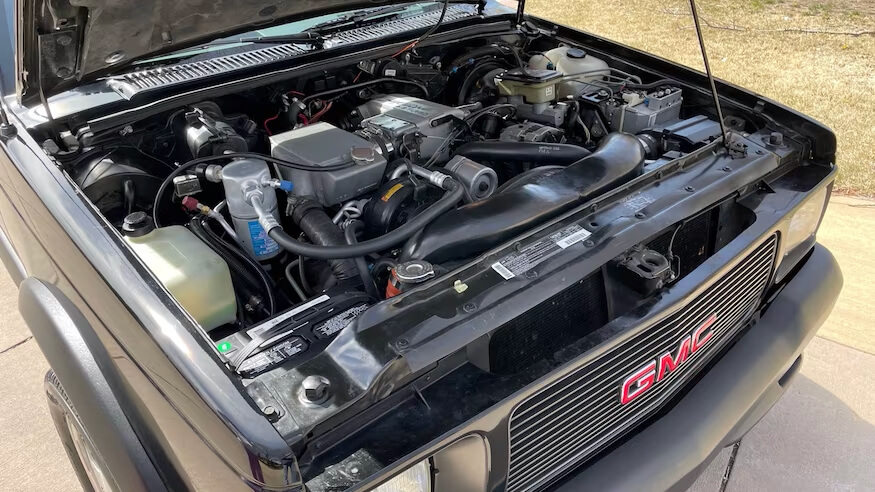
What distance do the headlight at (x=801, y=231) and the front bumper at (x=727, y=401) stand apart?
45mm

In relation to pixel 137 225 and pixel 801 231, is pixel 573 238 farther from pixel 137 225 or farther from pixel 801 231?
pixel 137 225

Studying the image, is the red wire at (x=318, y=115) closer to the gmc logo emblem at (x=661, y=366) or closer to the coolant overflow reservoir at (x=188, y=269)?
the coolant overflow reservoir at (x=188, y=269)

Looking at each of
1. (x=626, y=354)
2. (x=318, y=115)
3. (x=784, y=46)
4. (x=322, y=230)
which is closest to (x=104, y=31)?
(x=318, y=115)

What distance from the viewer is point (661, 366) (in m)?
1.57

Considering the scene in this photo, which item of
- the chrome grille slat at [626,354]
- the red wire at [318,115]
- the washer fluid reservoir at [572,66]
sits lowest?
the chrome grille slat at [626,354]

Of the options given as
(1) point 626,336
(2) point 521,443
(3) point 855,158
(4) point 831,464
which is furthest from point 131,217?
(3) point 855,158

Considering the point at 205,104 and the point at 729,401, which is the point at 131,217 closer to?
the point at 205,104

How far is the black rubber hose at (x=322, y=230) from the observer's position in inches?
67.8

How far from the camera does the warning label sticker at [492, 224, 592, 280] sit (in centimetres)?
147

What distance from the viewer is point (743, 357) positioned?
5.83 ft

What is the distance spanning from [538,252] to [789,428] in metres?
1.61

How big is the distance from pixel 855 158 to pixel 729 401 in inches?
156

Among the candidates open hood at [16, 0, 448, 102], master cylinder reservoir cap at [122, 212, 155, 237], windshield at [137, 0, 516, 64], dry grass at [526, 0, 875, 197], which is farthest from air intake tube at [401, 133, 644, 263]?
dry grass at [526, 0, 875, 197]

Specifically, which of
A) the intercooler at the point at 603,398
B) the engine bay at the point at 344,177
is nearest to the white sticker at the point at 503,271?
the engine bay at the point at 344,177
